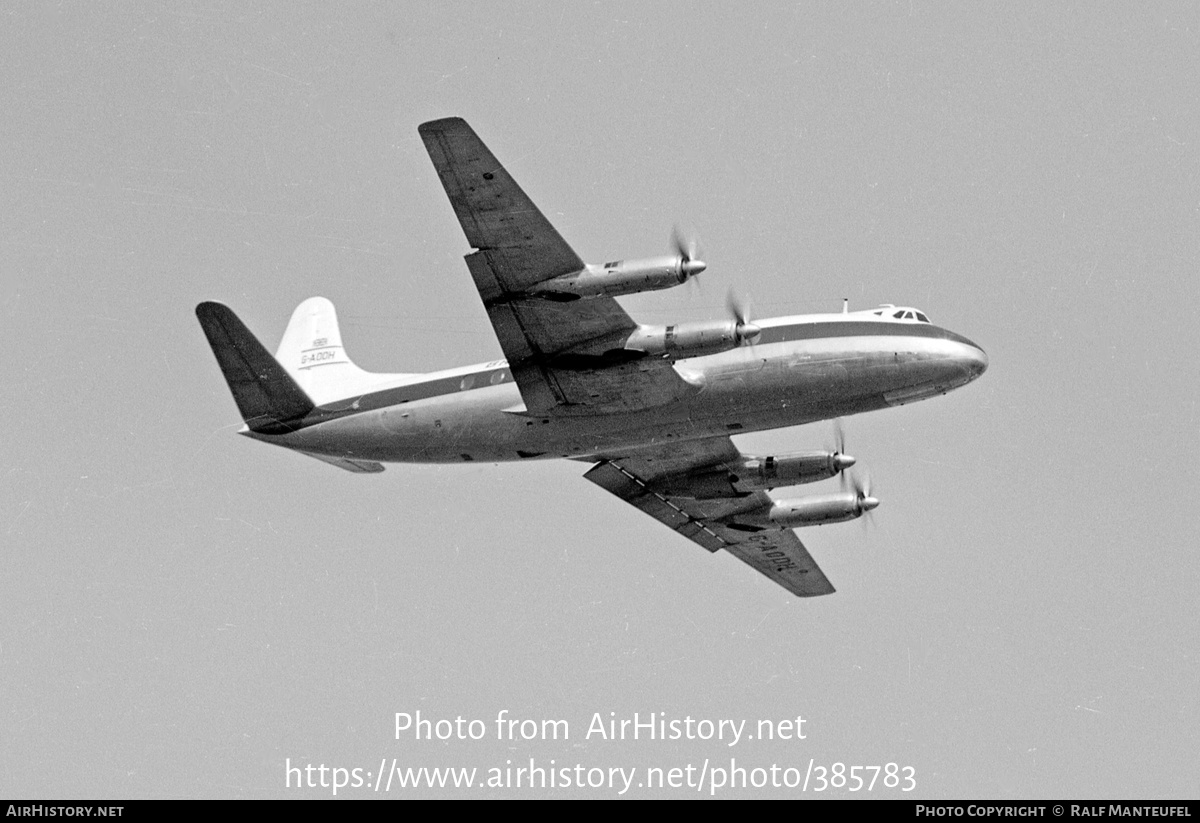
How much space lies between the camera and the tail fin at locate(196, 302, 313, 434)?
1604 inches

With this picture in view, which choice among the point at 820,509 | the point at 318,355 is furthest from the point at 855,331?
the point at 318,355

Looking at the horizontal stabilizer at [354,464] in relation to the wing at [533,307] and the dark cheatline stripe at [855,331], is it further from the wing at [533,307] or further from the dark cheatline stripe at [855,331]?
the dark cheatline stripe at [855,331]

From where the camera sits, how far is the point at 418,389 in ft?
138

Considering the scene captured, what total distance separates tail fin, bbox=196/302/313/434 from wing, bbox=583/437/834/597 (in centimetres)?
913

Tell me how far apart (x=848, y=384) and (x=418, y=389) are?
454 inches

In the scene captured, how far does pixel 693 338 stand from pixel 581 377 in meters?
3.57

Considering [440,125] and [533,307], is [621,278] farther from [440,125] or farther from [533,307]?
[440,125]

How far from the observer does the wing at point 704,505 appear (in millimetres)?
45062

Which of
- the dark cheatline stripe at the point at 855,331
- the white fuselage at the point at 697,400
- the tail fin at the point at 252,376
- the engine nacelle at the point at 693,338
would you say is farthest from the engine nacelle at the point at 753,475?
the tail fin at the point at 252,376

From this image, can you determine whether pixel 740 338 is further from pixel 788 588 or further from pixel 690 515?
pixel 788 588

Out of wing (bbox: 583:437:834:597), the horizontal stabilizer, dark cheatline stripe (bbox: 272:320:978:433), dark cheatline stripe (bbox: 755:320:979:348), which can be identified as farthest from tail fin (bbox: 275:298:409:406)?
dark cheatline stripe (bbox: 755:320:979:348)

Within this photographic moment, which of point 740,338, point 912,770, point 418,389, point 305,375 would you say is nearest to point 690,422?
point 740,338

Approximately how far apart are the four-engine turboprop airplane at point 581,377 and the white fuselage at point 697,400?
42 millimetres
